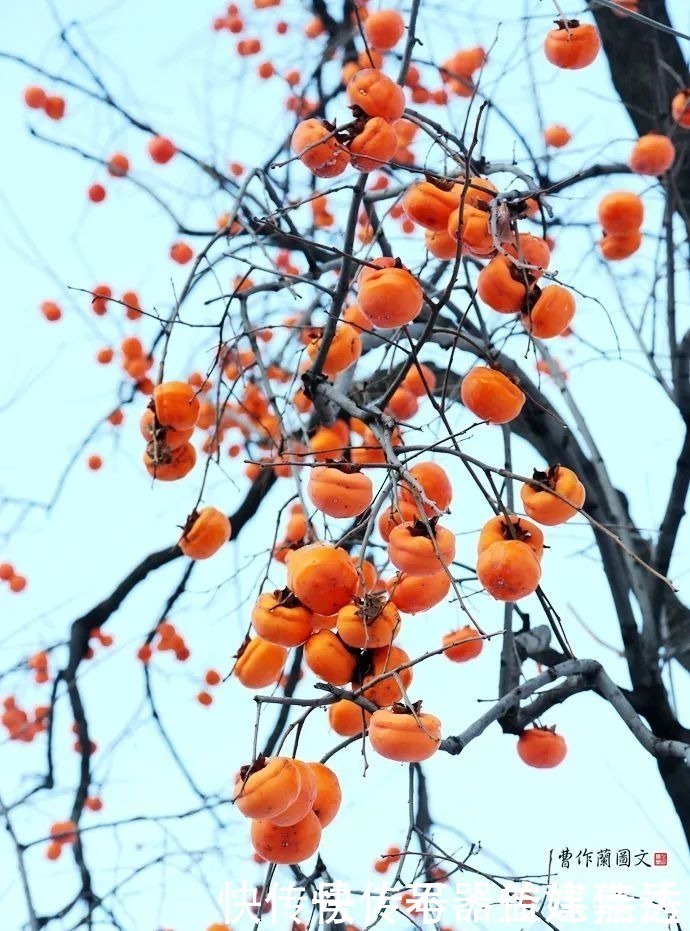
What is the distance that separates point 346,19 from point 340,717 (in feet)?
8.04

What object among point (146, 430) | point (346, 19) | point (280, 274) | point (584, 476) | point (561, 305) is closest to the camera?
point (561, 305)

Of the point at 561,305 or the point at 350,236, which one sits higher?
the point at 350,236

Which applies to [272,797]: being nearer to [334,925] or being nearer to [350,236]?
[334,925]

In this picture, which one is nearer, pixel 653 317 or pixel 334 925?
pixel 334 925

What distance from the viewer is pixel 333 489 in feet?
4.15

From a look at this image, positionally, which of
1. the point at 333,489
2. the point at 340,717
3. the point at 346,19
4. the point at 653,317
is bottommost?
the point at 340,717

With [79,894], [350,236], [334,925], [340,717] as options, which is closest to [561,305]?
[350,236]

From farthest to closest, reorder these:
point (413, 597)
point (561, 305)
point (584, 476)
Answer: point (584, 476) < point (561, 305) < point (413, 597)

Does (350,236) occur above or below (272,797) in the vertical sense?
above

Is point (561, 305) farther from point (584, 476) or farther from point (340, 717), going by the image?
point (584, 476)

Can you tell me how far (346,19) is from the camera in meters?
3.07

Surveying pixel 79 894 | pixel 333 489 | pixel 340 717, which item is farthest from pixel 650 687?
pixel 79 894

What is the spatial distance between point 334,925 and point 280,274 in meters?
1.04

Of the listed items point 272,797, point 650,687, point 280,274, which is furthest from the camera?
point 650,687
